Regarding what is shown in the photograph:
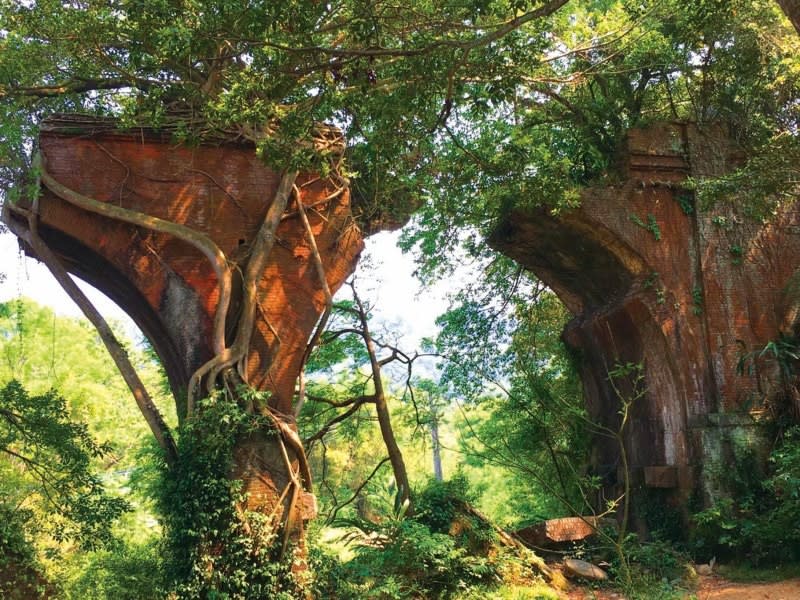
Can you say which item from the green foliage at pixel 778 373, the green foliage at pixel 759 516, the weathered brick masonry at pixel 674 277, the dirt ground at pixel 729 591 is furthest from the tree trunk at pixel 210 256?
the green foliage at pixel 778 373

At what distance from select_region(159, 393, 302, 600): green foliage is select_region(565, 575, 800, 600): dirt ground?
3587 mm

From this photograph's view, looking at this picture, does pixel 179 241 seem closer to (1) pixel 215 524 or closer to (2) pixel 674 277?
(1) pixel 215 524

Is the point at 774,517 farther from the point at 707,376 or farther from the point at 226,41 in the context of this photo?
the point at 226,41

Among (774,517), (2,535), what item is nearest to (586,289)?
(774,517)

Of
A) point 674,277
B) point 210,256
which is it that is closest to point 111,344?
point 210,256

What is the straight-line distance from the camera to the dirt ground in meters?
9.34

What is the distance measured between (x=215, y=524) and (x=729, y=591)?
6.08 meters

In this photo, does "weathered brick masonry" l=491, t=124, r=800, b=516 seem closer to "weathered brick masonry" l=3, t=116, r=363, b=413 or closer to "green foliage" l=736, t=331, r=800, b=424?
"green foliage" l=736, t=331, r=800, b=424

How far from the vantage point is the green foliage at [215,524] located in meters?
9.15

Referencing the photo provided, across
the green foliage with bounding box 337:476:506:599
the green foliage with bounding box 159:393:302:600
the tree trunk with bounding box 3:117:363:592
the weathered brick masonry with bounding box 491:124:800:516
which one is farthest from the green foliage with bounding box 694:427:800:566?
the green foliage with bounding box 159:393:302:600

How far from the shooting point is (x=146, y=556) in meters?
10.8

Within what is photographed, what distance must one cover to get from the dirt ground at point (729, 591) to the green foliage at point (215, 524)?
3587mm

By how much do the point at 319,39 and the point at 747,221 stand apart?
802 cm

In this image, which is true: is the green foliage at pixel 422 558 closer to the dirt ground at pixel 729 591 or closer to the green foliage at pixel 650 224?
the dirt ground at pixel 729 591
